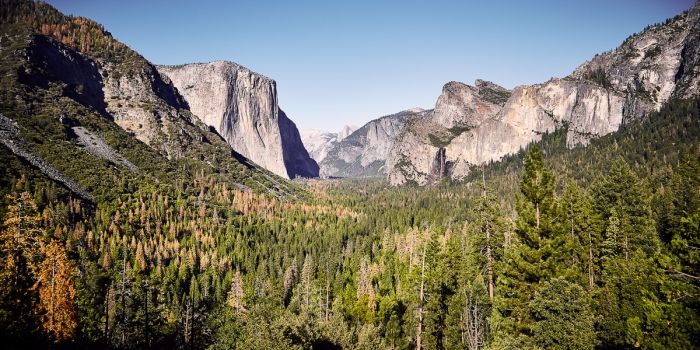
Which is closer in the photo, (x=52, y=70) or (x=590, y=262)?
(x=590, y=262)

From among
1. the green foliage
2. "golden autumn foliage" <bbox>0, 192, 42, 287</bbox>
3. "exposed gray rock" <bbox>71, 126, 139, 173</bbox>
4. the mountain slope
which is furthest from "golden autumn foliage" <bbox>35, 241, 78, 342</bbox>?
"exposed gray rock" <bbox>71, 126, 139, 173</bbox>

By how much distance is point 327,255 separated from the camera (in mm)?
106625

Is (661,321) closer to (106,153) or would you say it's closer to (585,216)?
(585,216)

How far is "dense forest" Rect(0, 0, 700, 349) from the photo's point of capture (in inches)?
994

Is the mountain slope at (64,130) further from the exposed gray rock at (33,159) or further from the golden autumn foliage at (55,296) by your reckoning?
the golden autumn foliage at (55,296)

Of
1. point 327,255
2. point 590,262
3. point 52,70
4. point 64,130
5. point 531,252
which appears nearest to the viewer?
point 531,252

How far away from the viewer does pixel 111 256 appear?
86.8 m

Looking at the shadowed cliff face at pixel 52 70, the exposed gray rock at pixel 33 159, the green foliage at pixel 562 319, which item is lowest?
the green foliage at pixel 562 319

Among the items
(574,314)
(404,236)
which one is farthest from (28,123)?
(574,314)

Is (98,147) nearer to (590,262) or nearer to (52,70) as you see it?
(52,70)

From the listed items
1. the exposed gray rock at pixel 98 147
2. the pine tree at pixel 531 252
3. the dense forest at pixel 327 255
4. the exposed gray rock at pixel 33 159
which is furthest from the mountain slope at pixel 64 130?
the pine tree at pixel 531 252

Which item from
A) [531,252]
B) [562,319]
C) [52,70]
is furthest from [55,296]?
[52,70]

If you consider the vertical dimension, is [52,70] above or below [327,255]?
above

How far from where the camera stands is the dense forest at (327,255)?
25250 millimetres
